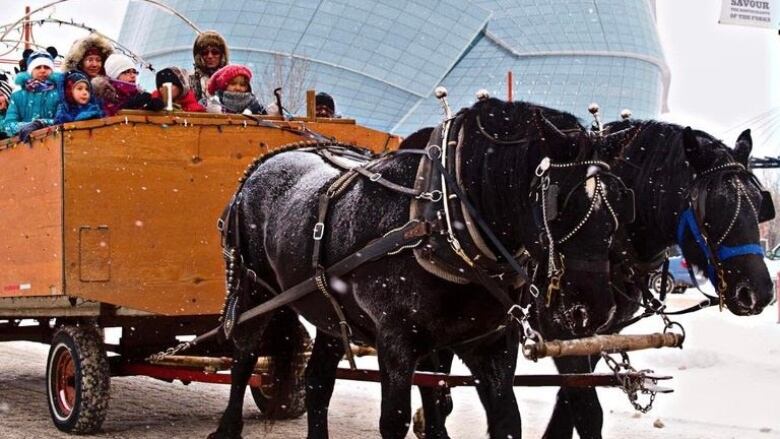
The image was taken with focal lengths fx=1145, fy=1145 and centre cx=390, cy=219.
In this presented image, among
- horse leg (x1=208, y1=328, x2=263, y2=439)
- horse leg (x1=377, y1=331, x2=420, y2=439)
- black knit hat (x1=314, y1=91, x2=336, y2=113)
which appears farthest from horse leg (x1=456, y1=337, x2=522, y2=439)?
black knit hat (x1=314, y1=91, x2=336, y2=113)

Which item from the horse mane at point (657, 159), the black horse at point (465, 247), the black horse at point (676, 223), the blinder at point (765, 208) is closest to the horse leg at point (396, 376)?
the black horse at point (465, 247)

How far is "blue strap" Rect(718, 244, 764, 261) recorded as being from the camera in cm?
503

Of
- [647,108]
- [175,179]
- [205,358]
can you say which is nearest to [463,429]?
[205,358]

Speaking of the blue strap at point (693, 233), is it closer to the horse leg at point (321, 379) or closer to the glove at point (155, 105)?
the horse leg at point (321, 379)

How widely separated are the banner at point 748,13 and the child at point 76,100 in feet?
22.5

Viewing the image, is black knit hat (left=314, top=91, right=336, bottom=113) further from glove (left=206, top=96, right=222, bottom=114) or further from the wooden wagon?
the wooden wagon

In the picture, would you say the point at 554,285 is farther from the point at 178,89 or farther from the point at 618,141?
the point at 178,89

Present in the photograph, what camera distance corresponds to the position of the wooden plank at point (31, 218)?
22.4ft

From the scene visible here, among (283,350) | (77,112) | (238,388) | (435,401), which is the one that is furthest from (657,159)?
(77,112)

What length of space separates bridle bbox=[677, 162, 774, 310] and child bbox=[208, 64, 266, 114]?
350 cm

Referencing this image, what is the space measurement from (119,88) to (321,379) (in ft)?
8.89

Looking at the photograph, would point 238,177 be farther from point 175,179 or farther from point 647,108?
point 647,108

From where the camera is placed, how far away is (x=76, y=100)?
7422mm

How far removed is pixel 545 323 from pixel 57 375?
4153 mm
